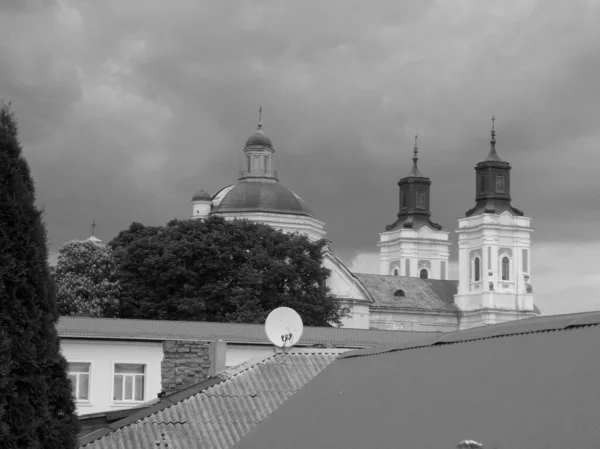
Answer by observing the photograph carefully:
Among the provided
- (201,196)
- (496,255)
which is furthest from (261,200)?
(496,255)

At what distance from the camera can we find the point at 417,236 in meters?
176

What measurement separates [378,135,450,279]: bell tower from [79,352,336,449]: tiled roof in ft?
501

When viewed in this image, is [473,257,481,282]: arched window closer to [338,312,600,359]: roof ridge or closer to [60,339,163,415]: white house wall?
[60,339,163,415]: white house wall

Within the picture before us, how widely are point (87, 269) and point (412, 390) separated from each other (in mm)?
61821

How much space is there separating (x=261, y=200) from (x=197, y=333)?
242 ft

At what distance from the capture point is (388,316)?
142875 mm

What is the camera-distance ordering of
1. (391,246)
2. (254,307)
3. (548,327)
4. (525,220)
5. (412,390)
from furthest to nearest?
(391,246) < (525,220) < (254,307) < (412,390) < (548,327)

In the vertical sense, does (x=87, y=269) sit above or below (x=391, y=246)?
below

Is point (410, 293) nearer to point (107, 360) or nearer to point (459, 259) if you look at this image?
point (459, 259)

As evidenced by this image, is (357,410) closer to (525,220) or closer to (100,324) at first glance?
(100,324)

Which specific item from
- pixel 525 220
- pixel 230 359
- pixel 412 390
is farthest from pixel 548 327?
pixel 525 220

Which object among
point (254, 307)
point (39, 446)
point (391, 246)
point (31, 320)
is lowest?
point (39, 446)

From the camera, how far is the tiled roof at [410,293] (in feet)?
477

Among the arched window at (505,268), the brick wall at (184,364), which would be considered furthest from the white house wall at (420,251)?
the brick wall at (184,364)
